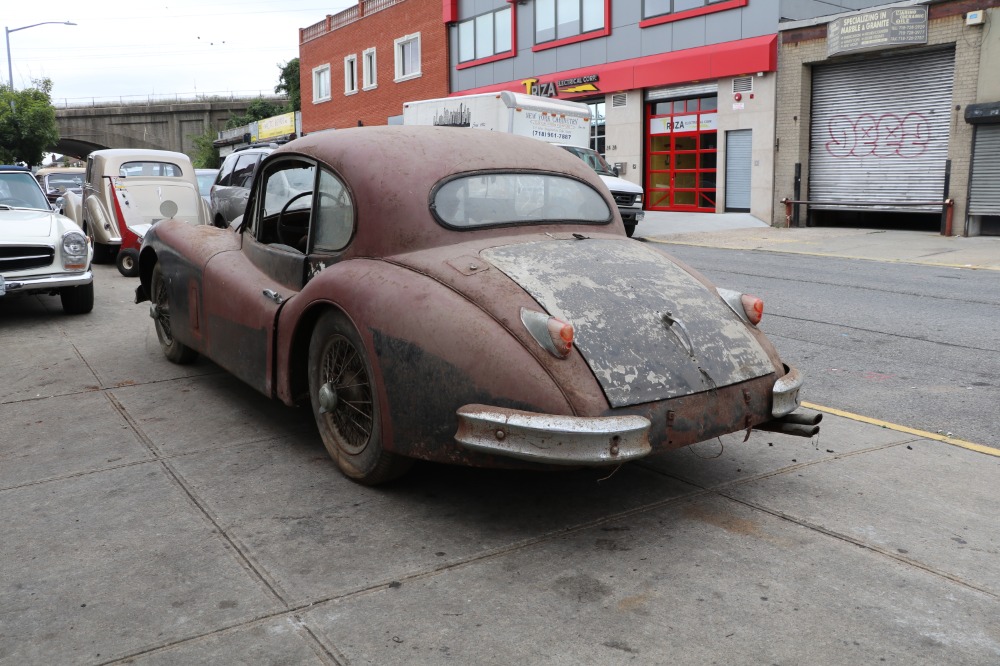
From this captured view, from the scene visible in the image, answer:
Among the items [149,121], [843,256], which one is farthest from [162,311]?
[149,121]

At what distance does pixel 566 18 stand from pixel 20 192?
21500mm

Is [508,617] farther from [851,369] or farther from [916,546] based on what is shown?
[851,369]

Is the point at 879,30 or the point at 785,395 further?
the point at 879,30

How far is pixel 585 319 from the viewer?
151 inches

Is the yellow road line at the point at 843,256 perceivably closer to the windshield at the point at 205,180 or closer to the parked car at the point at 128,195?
the windshield at the point at 205,180

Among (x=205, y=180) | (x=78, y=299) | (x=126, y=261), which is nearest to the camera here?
(x=78, y=299)

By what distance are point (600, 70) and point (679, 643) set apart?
2618 cm

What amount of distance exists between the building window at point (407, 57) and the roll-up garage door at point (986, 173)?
2212cm

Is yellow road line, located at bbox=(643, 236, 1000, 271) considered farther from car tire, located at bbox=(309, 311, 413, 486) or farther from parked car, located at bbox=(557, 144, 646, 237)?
car tire, located at bbox=(309, 311, 413, 486)

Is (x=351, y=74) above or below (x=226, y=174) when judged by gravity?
above

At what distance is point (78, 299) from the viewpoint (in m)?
9.20

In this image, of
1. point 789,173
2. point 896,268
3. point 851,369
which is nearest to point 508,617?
point 851,369

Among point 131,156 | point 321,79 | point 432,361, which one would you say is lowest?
point 432,361

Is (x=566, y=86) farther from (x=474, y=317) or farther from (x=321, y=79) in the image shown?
(x=474, y=317)
